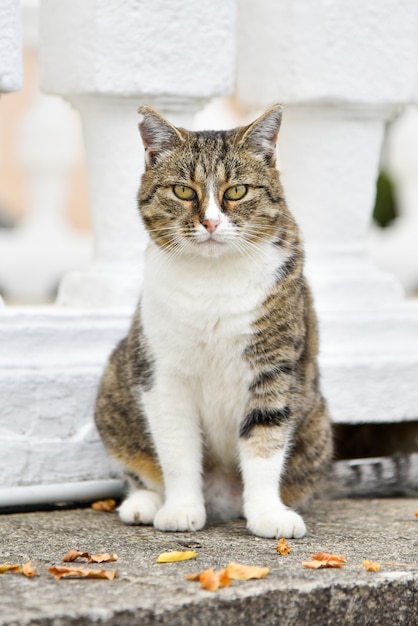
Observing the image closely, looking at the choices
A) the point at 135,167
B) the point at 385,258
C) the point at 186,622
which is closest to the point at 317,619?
the point at 186,622

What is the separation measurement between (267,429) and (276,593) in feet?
2.63

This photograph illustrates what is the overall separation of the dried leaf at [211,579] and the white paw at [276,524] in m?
0.56

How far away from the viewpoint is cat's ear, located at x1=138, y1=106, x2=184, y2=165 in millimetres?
3061

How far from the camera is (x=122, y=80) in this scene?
3352mm

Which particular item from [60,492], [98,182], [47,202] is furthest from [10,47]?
[47,202]

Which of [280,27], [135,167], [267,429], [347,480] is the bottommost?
[347,480]

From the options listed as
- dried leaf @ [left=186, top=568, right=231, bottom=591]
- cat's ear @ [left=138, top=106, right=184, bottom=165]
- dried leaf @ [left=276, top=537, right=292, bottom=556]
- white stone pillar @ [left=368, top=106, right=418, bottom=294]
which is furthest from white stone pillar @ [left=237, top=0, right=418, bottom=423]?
white stone pillar @ [left=368, top=106, right=418, bottom=294]

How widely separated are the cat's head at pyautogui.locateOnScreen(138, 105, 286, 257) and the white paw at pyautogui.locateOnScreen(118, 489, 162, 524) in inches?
28.8

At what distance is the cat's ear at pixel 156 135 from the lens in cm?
306

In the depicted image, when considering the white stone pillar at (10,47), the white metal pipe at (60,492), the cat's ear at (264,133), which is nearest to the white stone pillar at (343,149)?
the cat's ear at (264,133)

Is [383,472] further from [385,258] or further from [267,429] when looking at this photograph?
[385,258]

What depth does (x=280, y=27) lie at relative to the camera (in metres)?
3.64

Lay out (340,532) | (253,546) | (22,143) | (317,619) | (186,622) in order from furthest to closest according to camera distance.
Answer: (22,143)
(340,532)
(253,546)
(317,619)
(186,622)

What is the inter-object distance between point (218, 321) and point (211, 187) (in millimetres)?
361
